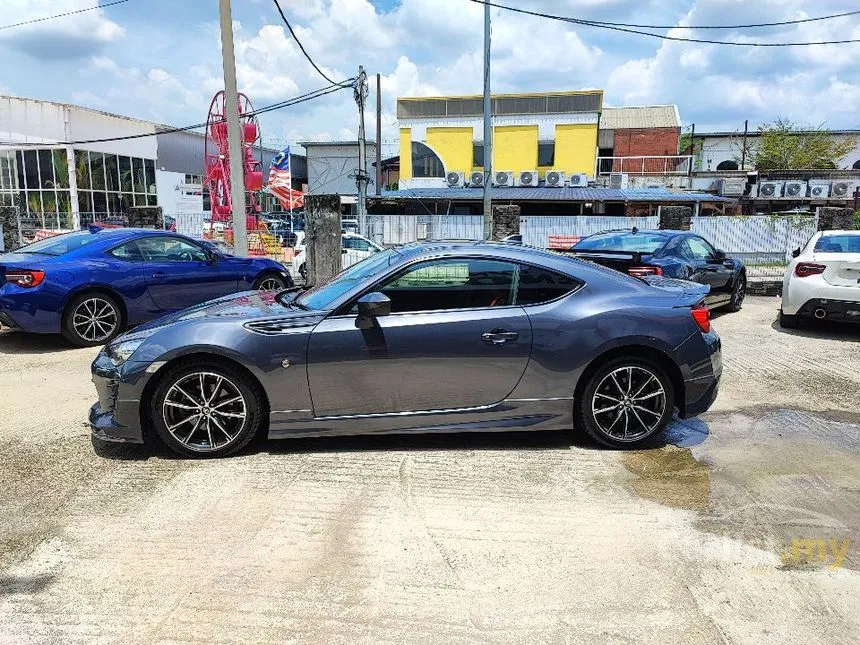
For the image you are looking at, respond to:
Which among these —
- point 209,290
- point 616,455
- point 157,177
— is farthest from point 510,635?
point 157,177

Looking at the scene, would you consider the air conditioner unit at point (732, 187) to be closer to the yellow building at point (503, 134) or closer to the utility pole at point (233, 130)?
the yellow building at point (503, 134)

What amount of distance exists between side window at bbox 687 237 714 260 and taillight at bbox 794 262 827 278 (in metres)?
1.48

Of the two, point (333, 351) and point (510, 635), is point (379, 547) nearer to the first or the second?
point (510, 635)

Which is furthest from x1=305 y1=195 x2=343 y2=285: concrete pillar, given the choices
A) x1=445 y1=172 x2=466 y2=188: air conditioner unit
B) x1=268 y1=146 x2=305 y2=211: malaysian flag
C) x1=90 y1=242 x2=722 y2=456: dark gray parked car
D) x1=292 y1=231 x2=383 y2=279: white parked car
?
x1=445 y1=172 x2=466 y2=188: air conditioner unit

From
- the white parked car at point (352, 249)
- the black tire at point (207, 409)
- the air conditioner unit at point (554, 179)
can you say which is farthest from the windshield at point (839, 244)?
the air conditioner unit at point (554, 179)

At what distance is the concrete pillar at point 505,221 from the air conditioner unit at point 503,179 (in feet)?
57.6

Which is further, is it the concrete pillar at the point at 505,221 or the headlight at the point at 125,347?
the concrete pillar at the point at 505,221

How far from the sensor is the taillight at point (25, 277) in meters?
7.13

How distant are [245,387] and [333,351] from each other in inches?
25.2

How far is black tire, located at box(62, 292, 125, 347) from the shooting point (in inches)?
292

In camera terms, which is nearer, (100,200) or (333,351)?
(333,351)

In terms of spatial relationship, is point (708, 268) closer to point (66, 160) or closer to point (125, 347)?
point (125, 347)

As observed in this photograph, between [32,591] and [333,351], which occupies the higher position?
[333,351]

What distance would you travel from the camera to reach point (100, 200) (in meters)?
37.0
